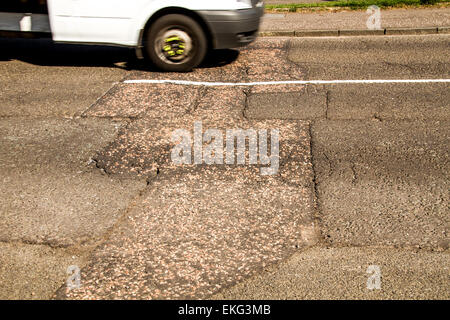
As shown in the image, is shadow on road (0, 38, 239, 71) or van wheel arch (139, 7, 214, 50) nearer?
van wheel arch (139, 7, 214, 50)

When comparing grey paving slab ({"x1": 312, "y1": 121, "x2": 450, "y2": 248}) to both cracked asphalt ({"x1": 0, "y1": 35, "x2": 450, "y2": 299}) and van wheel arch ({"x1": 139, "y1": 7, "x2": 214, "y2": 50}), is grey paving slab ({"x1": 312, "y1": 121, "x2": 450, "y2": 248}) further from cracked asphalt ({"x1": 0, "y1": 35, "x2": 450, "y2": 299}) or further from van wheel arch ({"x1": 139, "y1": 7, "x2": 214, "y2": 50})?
van wheel arch ({"x1": 139, "y1": 7, "x2": 214, "y2": 50})

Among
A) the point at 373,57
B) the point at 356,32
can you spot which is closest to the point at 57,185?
the point at 373,57

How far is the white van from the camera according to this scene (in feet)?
26.3

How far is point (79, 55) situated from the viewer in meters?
9.38

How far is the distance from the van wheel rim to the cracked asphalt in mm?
344

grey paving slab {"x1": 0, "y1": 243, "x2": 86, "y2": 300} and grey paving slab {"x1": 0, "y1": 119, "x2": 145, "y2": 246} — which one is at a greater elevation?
grey paving slab {"x1": 0, "y1": 119, "x2": 145, "y2": 246}

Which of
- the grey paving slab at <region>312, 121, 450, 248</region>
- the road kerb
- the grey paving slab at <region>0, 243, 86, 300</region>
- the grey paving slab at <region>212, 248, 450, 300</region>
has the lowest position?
the grey paving slab at <region>212, 248, 450, 300</region>

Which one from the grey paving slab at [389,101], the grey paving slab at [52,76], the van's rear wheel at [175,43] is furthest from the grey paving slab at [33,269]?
the van's rear wheel at [175,43]

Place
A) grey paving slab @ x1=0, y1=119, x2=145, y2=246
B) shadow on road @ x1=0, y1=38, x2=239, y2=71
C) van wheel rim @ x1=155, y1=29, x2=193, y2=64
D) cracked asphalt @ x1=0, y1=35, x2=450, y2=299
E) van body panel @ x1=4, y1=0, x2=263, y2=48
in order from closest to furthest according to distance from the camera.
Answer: cracked asphalt @ x1=0, y1=35, x2=450, y2=299, grey paving slab @ x1=0, y1=119, x2=145, y2=246, van body panel @ x1=4, y1=0, x2=263, y2=48, van wheel rim @ x1=155, y1=29, x2=193, y2=64, shadow on road @ x1=0, y1=38, x2=239, y2=71

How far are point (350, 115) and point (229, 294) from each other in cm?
363

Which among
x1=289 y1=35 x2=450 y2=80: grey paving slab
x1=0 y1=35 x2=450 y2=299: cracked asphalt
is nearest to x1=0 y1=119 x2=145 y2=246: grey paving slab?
x1=0 y1=35 x2=450 y2=299: cracked asphalt
